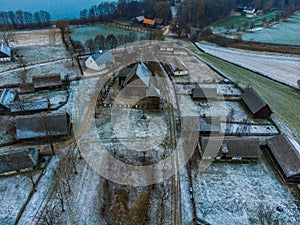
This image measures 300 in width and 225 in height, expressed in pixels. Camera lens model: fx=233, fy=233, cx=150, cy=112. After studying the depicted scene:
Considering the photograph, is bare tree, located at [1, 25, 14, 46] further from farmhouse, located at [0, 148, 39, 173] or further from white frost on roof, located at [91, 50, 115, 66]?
farmhouse, located at [0, 148, 39, 173]

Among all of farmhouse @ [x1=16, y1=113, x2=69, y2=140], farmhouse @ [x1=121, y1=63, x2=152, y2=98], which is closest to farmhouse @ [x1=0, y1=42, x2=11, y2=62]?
farmhouse @ [x1=16, y1=113, x2=69, y2=140]

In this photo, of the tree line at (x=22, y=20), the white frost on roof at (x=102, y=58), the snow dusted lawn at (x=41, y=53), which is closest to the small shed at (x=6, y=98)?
the white frost on roof at (x=102, y=58)

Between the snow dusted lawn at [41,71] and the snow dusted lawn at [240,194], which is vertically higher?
the snow dusted lawn at [41,71]

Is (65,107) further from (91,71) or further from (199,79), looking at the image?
(199,79)

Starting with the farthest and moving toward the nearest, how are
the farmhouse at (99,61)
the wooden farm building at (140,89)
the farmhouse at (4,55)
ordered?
the farmhouse at (4,55) → the farmhouse at (99,61) → the wooden farm building at (140,89)

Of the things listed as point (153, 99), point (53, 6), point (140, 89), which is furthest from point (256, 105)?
point (53, 6)

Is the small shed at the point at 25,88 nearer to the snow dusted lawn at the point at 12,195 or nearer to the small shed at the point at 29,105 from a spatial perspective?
the small shed at the point at 29,105

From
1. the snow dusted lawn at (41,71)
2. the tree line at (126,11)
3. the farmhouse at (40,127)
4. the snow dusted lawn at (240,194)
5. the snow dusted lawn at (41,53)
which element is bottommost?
the snow dusted lawn at (240,194)
